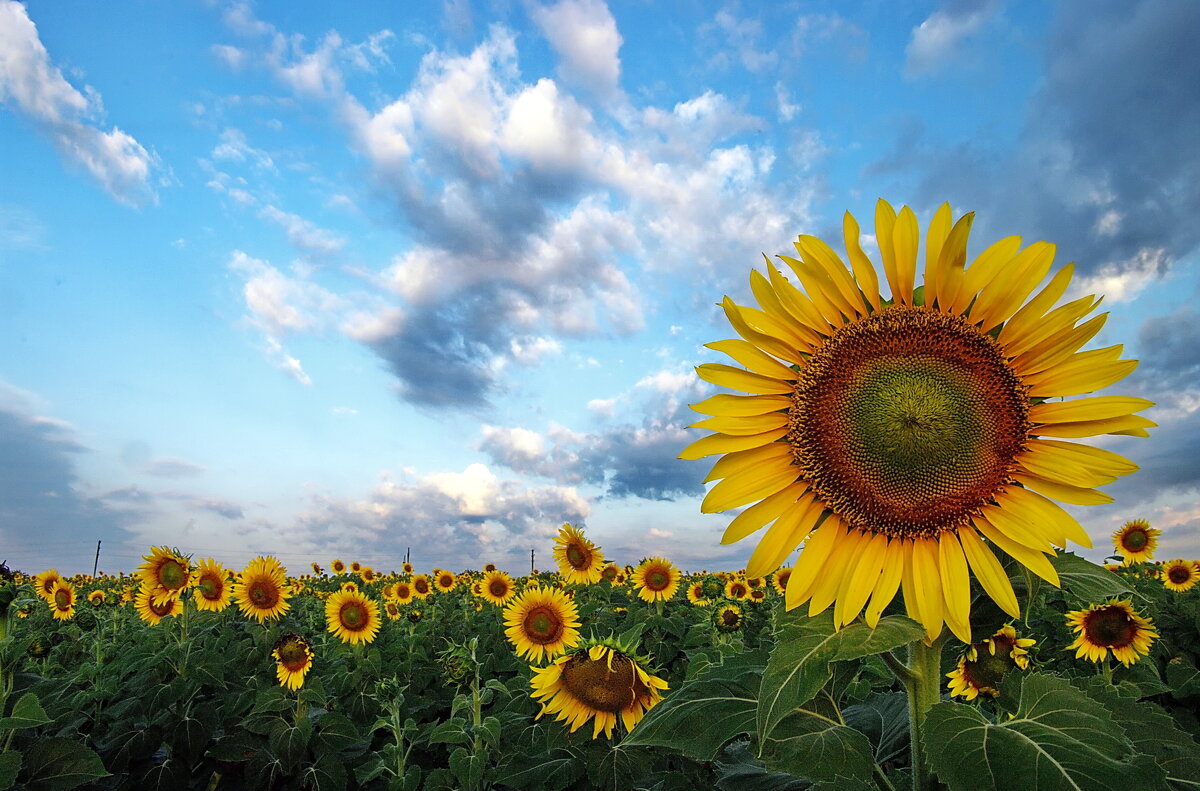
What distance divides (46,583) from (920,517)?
1456 centimetres

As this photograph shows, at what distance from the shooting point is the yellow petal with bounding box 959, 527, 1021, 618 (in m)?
1.83

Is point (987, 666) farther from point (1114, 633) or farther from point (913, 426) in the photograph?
point (913, 426)

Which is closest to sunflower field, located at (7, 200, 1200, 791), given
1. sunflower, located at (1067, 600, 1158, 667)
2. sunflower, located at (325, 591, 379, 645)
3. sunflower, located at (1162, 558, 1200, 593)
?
sunflower, located at (1067, 600, 1158, 667)

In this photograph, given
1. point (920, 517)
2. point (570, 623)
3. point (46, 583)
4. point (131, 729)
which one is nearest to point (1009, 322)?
point (920, 517)

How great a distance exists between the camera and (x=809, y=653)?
1720 mm

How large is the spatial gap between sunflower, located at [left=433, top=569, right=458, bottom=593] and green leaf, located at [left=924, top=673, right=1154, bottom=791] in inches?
528

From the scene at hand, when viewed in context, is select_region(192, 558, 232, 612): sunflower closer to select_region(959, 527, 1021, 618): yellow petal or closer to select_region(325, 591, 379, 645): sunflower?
select_region(325, 591, 379, 645): sunflower

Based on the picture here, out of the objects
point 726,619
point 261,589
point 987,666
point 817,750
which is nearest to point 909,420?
point 817,750

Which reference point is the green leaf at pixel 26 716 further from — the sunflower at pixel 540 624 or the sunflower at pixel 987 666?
the sunflower at pixel 987 666

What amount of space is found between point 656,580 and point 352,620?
168 inches

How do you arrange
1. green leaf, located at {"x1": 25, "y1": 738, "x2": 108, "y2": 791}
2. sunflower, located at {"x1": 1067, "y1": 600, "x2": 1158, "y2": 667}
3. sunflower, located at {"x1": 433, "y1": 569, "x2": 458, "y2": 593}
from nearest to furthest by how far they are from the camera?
green leaf, located at {"x1": 25, "y1": 738, "x2": 108, "y2": 791}
sunflower, located at {"x1": 1067, "y1": 600, "x2": 1158, "y2": 667}
sunflower, located at {"x1": 433, "y1": 569, "x2": 458, "y2": 593}

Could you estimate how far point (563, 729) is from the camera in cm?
421

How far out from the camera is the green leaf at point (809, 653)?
1.60 meters

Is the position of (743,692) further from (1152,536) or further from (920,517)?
(1152,536)
